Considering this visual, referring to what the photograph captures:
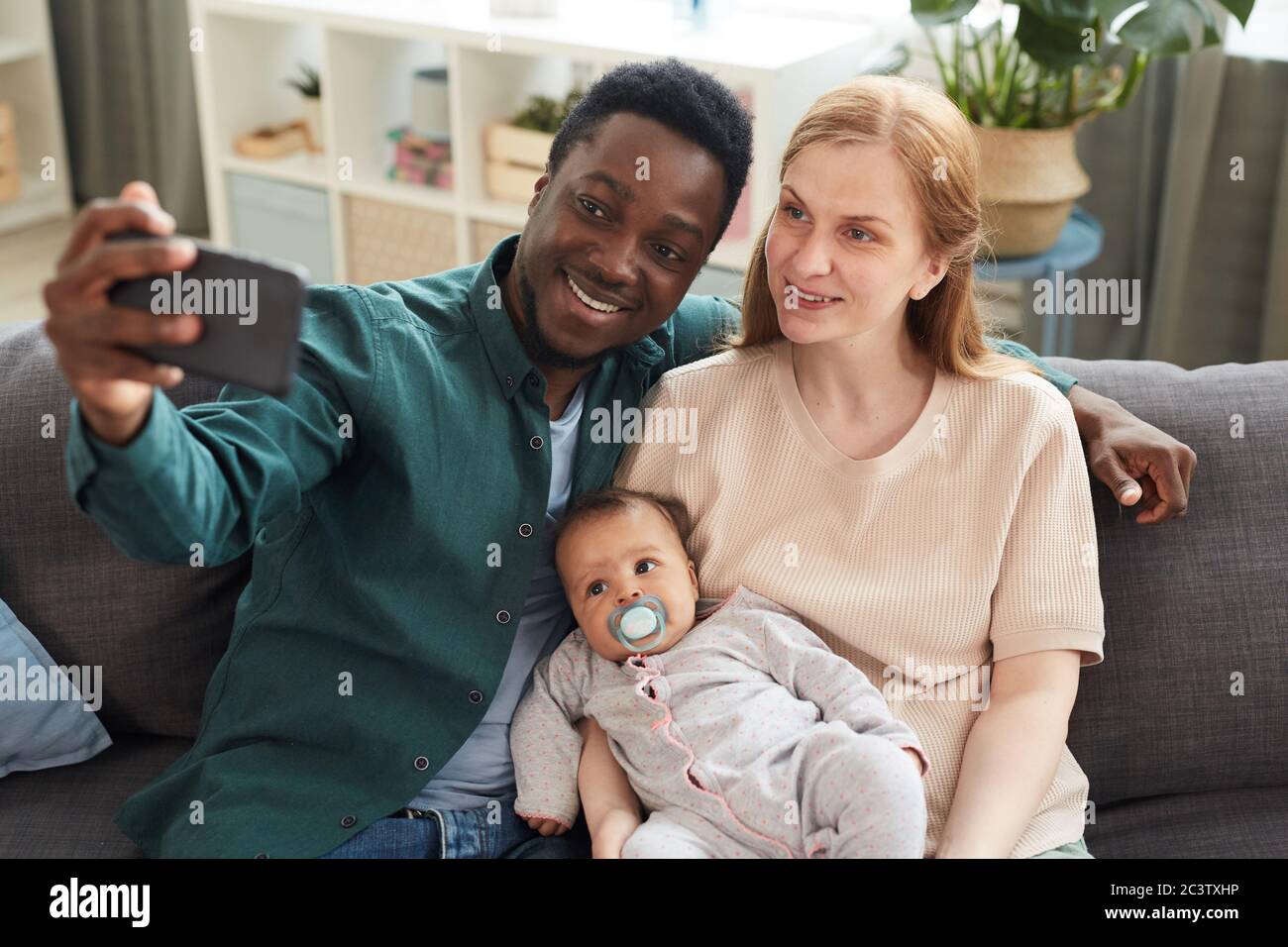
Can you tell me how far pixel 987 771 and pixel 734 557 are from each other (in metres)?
0.35

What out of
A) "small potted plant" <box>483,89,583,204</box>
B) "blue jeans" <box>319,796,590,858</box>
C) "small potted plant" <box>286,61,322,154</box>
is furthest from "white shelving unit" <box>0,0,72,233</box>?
"blue jeans" <box>319,796,590,858</box>

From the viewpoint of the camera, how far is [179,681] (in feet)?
5.43

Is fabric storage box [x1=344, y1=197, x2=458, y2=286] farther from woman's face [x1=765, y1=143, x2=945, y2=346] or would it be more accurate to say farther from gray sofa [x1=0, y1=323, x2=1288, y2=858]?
woman's face [x1=765, y1=143, x2=945, y2=346]

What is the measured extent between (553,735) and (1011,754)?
474 millimetres

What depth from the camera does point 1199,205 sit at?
10.2ft

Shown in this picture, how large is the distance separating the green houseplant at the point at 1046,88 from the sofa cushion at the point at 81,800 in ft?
5.24

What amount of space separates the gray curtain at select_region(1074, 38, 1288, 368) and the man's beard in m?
2.09

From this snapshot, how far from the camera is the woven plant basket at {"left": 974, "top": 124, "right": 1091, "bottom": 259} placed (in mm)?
2629

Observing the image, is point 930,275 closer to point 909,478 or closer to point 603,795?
point 909,478

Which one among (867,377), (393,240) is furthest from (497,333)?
(393,240)

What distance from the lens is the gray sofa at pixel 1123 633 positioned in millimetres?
1614

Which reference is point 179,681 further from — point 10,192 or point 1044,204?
point 10,192

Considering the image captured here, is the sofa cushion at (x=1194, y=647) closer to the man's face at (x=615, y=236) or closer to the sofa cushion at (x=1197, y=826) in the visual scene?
the sofa cushion at (x=1197, y=826)

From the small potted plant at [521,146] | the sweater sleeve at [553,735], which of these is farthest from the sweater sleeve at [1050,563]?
the small potted plant at [521,146]
